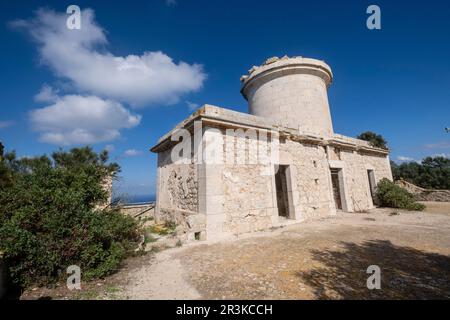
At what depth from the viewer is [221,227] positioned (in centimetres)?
566

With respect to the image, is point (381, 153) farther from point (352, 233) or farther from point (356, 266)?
point (356, 266)

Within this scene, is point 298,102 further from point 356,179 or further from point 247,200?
point 247,200

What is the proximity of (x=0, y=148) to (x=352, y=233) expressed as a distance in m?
12.7

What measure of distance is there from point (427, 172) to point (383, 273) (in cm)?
2579

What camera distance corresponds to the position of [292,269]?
350cm

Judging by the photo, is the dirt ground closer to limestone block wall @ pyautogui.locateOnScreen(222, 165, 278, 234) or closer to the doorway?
limestone block wall @ pyautogui.locateOnScreen(222, 165, 278, 234)

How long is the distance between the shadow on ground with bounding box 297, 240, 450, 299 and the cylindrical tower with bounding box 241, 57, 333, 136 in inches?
230

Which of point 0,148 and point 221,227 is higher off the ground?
point 0,148

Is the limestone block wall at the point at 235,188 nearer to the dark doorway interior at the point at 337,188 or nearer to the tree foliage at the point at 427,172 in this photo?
the dark doorway interior at the point at 337,188

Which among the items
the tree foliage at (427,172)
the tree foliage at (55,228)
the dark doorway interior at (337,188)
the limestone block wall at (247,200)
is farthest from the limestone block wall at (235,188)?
the tree foliage at (427,172)

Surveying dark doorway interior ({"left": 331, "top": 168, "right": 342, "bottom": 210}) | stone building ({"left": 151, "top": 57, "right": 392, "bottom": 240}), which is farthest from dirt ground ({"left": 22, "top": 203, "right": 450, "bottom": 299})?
dark doorway interior ({"left": 331, "top": 168, "right": 342, "bottom": 210})

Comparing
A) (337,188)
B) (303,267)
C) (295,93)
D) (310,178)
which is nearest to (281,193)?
(310,178)
